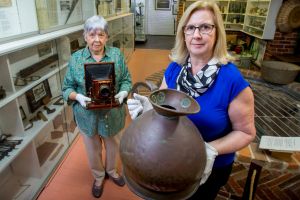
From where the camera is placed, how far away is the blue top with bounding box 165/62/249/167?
2.91ft

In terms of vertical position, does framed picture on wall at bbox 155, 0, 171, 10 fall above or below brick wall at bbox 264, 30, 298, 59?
above

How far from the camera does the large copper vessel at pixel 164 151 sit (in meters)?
0.60

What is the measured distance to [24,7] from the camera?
76.5 inches

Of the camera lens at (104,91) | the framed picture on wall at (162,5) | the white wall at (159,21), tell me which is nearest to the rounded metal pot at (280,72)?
the camera lens at (104,91)

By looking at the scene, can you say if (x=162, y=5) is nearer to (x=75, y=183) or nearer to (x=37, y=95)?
(x=37, y=95)

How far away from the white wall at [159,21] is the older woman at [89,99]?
9.42 meters

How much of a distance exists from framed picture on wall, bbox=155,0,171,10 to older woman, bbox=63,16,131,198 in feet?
31.4

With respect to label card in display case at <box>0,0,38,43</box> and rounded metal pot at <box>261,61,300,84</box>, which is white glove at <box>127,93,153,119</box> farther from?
rounded metal pot at <box>261,61,300,84</box>

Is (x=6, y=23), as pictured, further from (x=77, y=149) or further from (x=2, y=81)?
(x=77, y=149)

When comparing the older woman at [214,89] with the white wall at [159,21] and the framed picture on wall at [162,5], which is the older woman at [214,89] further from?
the framed picture on wall at [162,5]

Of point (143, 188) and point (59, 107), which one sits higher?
point (143, 188)

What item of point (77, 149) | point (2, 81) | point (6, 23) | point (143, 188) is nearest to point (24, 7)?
point (6, 23)

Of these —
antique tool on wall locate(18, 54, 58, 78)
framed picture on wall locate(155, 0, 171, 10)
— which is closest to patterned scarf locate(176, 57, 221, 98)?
antique tool on wall locate(18, 54, 58, 78)

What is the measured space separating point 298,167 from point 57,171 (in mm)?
2096
